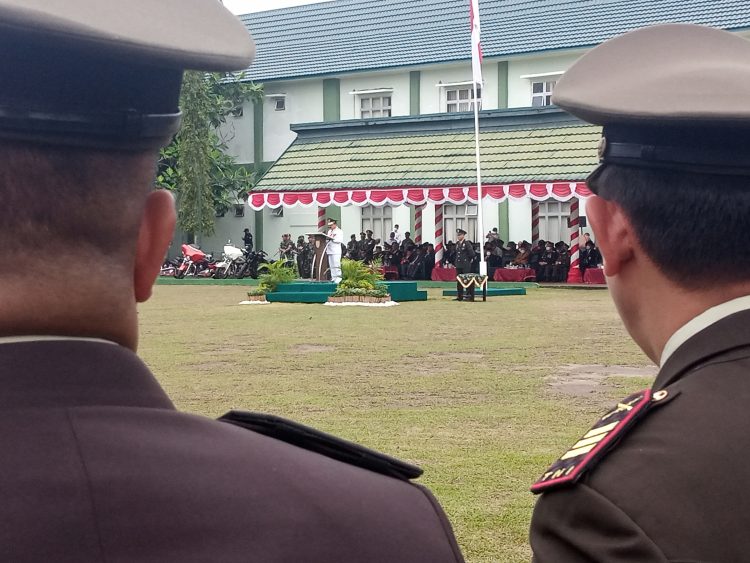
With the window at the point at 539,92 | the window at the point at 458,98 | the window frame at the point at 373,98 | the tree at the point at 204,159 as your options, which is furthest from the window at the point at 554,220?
the tree at the point at 204,159

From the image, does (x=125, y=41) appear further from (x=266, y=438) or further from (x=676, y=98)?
(x=676, y=98)

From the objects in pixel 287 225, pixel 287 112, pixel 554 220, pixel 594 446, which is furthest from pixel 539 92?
pixel 594 446

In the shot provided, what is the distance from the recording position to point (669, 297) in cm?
182

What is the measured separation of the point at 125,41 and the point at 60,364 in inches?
12.8

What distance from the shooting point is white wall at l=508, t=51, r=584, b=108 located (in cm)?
3055

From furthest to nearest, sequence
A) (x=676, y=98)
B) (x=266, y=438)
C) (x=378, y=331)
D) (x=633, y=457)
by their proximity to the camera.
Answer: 1. (x=378, y=331)
2. (x=676, y=98)
3. (x=633, y=457)
4. (x=266, y=438)

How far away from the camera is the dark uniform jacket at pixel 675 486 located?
5.00ft

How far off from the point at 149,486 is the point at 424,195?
24.7 metres

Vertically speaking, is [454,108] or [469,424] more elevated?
[454,108]

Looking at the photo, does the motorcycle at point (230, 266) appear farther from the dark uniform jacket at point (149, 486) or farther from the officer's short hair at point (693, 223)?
the dark uniform jacket at point (149, 486)

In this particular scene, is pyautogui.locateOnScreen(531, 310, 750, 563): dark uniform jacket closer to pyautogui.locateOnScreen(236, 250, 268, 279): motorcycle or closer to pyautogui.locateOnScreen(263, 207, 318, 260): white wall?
pyautogui.locateOnScreen(236, 250, 268, 279): motorcycle

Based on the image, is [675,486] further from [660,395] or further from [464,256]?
[464,256]

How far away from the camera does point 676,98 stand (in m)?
1.81

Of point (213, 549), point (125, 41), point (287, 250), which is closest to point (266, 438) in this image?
point (213, 549)
